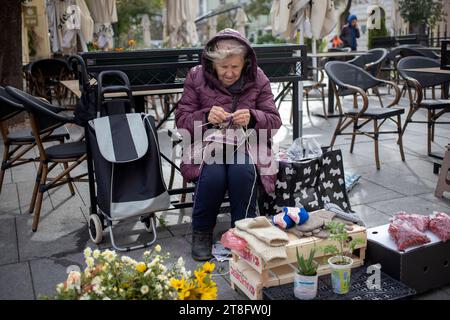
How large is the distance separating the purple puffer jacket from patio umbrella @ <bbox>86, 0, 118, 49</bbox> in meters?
7.70

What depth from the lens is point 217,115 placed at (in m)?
3.11

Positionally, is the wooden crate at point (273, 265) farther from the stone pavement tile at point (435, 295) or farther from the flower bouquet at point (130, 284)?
the flower bouquet at point (130, 284)

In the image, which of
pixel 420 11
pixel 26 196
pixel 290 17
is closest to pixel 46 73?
pixel 290 17

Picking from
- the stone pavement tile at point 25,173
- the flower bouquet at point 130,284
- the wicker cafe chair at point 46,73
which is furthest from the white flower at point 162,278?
the wicker cafe chair at point 46,73

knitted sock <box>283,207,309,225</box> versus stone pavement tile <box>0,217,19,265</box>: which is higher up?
knitted sock <box>283,207,309,225</box>

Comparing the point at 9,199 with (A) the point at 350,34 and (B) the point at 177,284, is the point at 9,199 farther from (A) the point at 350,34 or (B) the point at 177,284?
(A) the point at 350,34

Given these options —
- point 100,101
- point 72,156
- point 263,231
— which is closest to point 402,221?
point 263,231

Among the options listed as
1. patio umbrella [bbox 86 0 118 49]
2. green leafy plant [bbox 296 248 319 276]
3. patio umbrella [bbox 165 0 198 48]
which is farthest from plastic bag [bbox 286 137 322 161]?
patio umbrella [bbox 86 0 118 49]

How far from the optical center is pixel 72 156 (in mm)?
3654

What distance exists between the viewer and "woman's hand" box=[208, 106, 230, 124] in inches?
122

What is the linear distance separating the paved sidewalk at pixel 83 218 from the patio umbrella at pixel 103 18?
5566 millimetres

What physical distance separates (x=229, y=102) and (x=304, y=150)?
2.31ft

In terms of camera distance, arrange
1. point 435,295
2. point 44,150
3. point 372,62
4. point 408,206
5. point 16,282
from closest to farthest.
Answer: point 435,295 < point 16,282 < point 44,150 < point 408,206 < point 372,62

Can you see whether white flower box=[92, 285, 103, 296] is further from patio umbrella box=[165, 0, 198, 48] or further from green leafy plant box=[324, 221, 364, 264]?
patio umbrella box=[165, 0, 198, 48]
